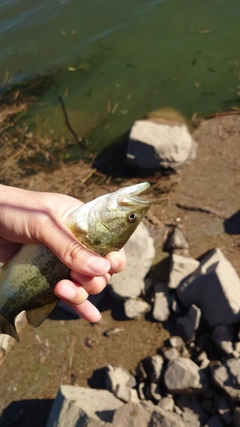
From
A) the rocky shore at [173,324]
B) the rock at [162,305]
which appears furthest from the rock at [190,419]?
the rock at [162,305]

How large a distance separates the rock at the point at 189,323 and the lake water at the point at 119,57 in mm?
4106

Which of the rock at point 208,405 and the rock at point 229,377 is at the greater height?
the rock at point 229,377

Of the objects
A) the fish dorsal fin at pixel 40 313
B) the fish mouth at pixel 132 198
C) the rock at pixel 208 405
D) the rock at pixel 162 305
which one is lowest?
the rock at pixel 208 405

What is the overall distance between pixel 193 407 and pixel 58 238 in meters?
2.78

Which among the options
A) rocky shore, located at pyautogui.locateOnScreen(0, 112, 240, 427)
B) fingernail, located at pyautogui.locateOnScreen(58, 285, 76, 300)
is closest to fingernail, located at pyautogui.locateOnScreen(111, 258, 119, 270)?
fingernail, located at pyautogui.locateOnScreen(58, 285, 76, 300)

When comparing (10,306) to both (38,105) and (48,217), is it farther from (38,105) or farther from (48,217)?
(38,105)

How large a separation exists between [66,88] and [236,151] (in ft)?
14.0

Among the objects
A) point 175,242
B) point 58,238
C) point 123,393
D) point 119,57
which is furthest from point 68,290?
point 119,57

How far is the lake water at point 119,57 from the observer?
9.39 metres

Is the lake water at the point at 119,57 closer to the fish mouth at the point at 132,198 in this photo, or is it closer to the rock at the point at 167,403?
the rock at the point at 167,403

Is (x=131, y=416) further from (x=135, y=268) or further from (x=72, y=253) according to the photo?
(x=135, y=268)

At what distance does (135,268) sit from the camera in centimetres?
627

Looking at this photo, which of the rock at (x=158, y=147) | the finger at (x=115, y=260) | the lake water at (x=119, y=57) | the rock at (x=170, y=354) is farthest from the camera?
Answer: the lake water at (x=119, y=57)

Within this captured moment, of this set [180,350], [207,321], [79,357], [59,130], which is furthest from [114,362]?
[59,130]
